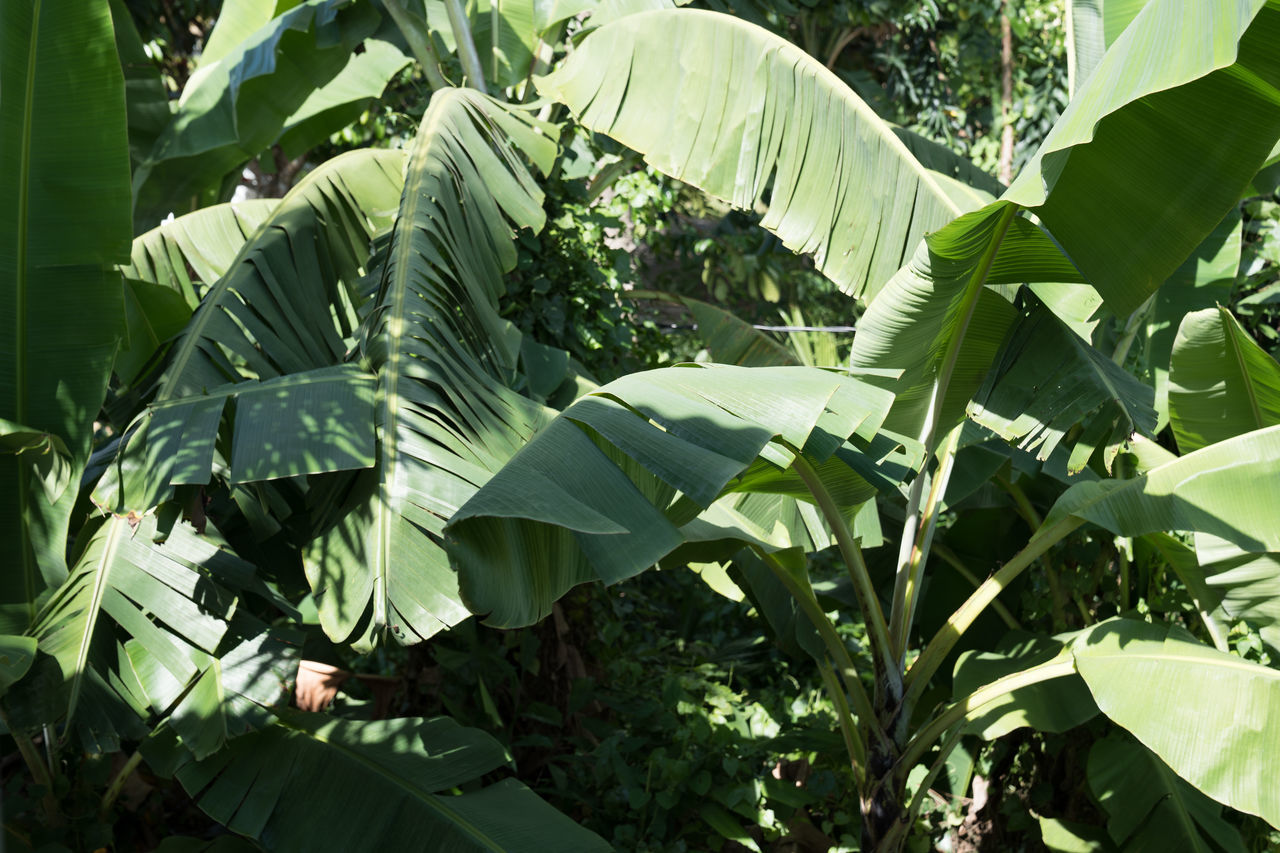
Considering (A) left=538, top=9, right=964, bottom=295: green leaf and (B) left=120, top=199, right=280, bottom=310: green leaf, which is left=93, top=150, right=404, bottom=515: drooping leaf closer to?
(B) left=120, top=199, right=280, bottom=310: green leaf

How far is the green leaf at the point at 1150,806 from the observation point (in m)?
3.45

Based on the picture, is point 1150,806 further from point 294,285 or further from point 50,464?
point 50,464

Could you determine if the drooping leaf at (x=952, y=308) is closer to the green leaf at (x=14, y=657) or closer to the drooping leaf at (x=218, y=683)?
the drooping leaf at (x=218, y=683)

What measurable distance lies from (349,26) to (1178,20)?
3658 millimetres

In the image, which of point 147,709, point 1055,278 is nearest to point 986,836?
point 1055,278

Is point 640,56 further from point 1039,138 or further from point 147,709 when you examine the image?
point 1039,138

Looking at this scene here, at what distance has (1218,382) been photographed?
3.17 metres

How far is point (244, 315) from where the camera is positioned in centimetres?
292

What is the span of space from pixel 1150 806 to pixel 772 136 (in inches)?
110

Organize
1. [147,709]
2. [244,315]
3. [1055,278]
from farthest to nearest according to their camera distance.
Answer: [244,315], [1055,278], [147,709]

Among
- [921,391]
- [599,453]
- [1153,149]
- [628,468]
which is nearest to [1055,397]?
[921,391]

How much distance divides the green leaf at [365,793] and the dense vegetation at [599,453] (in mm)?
13

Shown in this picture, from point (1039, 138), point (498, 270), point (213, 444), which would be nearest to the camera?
point (213, 444)

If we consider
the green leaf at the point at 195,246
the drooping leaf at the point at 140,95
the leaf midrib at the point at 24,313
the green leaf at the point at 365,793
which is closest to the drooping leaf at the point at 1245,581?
the green leaf at the point at 365,793
